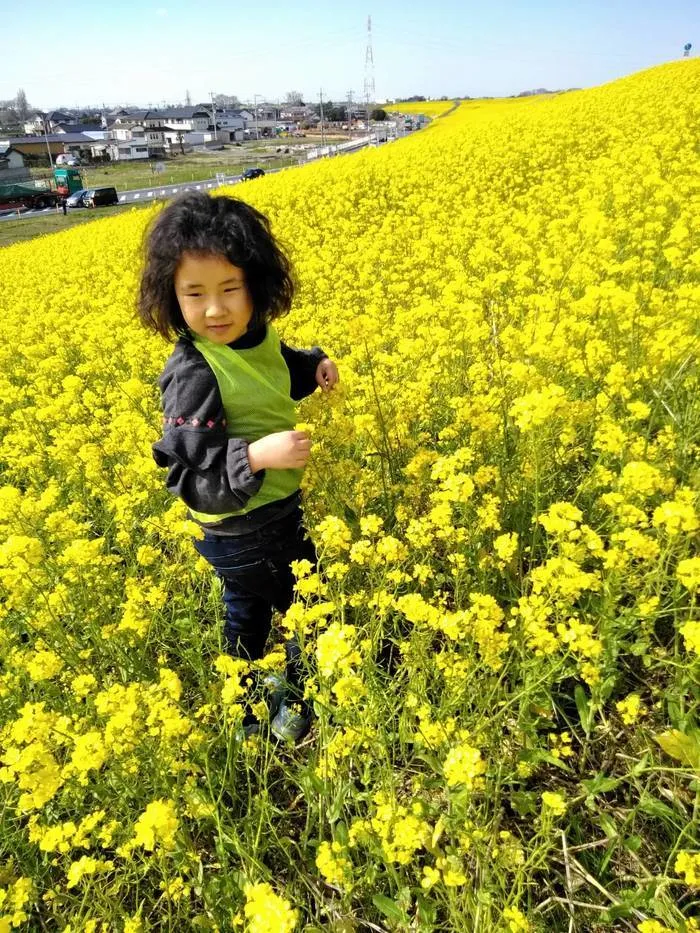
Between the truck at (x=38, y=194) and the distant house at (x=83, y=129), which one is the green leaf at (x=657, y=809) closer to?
the truck at (x=38, y=194)

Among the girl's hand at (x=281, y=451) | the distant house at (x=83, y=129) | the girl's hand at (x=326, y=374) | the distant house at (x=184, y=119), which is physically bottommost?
the girl's hand at (x=281, y=451)

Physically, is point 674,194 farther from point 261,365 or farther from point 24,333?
point 24,333

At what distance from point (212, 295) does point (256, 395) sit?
0.33 m

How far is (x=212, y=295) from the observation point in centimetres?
177

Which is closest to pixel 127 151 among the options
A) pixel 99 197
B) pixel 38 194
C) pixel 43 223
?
pixel 38 194

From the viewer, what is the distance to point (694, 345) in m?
2.56

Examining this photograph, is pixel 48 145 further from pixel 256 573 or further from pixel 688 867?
pixel 688 867

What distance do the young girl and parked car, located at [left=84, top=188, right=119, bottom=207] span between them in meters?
35.6

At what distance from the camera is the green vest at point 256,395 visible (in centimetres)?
184

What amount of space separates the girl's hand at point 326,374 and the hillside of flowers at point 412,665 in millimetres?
84

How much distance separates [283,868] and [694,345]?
253 centimetres

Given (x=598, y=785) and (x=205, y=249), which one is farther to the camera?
(x=205, y=249)

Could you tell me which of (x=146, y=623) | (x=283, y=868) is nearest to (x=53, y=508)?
(x=146, y=623)

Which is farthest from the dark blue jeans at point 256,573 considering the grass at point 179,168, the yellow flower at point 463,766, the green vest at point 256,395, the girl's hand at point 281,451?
the grass at point 179,168
